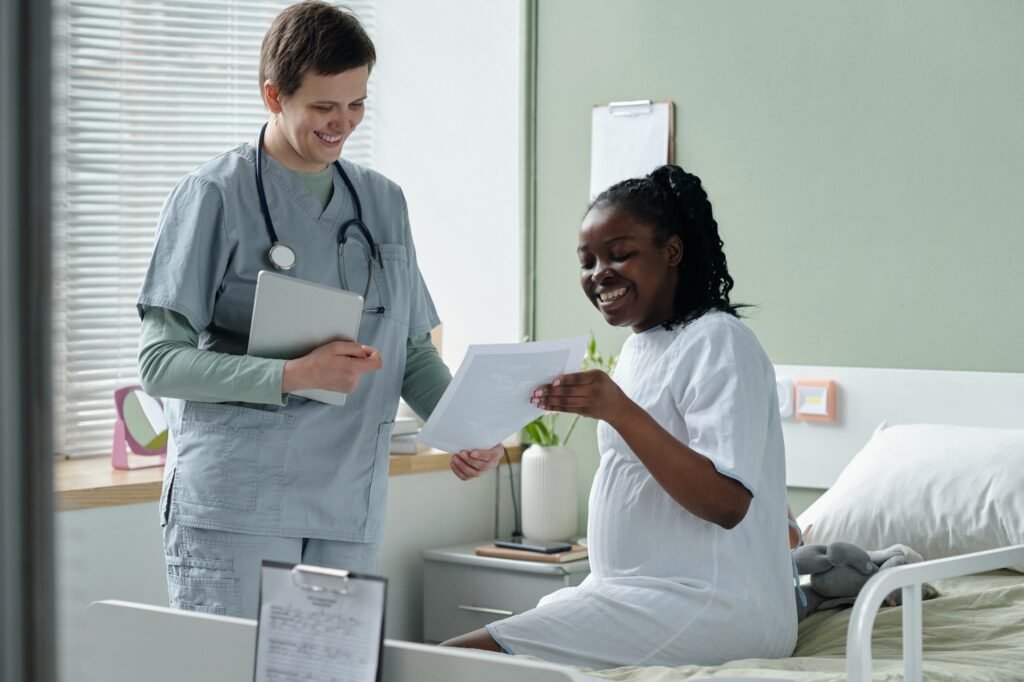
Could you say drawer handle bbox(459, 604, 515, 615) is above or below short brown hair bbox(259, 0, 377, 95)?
below

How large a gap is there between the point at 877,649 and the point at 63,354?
1.68 meters

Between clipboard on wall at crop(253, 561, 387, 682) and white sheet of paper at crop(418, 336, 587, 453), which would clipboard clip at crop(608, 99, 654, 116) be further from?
clipboard on wall at crop(253, 561, 387, 682)

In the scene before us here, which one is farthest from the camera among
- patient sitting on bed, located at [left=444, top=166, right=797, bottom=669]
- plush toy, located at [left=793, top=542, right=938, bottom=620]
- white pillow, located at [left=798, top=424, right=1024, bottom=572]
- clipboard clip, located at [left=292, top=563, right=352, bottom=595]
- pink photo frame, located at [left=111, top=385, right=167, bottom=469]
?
pink photo frame, located at [left=111, top=385, right=167, bottom=469]

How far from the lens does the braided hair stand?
1.83 metres

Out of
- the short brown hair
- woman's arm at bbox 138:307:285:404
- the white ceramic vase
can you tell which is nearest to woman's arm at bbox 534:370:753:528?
woman's arm at bbox 138:307:285:404

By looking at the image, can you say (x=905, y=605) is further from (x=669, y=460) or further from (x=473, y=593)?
(x=473, y=593)

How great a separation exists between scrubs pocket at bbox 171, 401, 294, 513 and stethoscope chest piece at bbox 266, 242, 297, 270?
20 cm

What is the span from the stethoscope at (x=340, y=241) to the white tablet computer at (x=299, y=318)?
62mm

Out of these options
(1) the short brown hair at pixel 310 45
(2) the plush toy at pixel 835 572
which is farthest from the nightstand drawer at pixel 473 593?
(1) the short brown hair at pixel 310 45

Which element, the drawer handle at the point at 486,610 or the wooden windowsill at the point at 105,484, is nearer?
the wooden windowsill at the point at 105,484

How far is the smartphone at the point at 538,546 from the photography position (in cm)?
311

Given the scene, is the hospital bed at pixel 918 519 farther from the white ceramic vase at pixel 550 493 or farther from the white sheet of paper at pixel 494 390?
the white ceramic vase at pixel 550 493

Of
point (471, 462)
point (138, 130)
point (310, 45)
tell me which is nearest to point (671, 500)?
point (471, 462)

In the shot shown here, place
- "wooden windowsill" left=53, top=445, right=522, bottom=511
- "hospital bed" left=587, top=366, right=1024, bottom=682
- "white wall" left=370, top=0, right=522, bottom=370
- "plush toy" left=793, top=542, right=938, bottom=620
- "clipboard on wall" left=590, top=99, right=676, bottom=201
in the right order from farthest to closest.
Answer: "white wall" left=370, top=0, right=522, bottom=370 < "clipboard on wall" left=590, top=99, right=676, bottom=201 < "wooden windowsill" left=53, top=445, right=522, bottom=511 < "plush toy" left=793, top=542, right=938, bottom=620 < "hospital bed" left=587, top=366, right=1024, bottom=682
